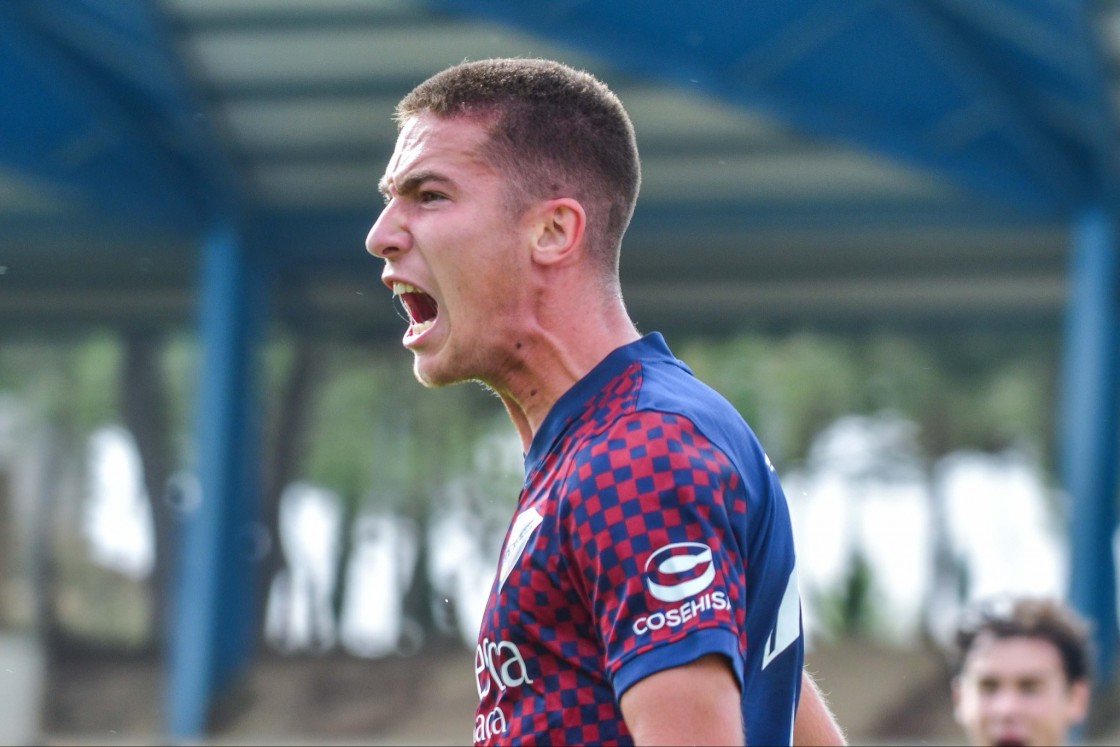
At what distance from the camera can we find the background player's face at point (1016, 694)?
601cm

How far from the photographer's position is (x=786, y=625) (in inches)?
100

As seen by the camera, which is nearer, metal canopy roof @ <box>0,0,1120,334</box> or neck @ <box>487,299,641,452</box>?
neck @ <box>487,299,641,452</box>

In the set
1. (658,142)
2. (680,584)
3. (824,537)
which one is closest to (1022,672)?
(680,584)

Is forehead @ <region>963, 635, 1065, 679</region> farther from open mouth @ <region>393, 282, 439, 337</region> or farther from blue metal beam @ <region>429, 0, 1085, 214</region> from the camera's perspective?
blue metal beam @ <region>429, 0, 1085, 214</region>

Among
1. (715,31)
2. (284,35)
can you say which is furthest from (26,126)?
(715,31)

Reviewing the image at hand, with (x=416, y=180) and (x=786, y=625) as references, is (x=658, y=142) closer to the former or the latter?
(x=416, y=180)

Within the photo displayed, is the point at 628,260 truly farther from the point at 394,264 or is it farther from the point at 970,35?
the point at 394,264

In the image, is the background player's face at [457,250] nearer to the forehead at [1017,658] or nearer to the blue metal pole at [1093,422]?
the forehead at [1017,658]

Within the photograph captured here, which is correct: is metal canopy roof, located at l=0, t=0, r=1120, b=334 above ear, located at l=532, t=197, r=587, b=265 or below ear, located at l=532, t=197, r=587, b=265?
above

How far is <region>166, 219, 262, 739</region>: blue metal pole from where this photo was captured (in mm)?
18766

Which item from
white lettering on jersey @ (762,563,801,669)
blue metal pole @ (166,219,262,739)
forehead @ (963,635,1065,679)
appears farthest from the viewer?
blue metal pole @ (166,219,262,739)

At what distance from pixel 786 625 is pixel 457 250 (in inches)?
29.8

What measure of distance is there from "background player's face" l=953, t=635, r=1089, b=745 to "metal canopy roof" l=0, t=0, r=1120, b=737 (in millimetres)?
8030

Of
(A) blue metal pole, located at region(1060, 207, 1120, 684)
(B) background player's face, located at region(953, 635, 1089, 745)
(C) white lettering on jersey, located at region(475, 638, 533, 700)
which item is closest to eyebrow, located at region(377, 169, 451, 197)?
(C) white lettering on jersey, located at region(475, 638, 533, 700)
